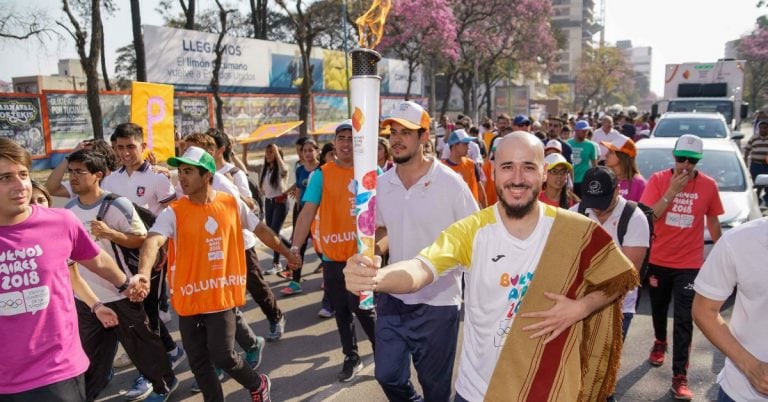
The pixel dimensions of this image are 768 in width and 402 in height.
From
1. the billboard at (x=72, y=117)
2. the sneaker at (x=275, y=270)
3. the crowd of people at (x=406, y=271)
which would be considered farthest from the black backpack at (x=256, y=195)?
the billboard at (x=72, y=117)

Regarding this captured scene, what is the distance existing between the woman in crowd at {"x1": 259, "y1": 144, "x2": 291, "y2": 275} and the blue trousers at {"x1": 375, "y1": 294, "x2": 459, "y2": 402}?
4805 millimetres

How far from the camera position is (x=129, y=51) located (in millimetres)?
37031

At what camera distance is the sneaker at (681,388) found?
445cm

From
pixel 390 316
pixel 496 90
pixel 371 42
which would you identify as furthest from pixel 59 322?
pixel 496 90

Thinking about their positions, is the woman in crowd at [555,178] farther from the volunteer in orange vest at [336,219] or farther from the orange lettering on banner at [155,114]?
the orange lettering on banner at [155,114]

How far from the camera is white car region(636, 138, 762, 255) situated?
711cm

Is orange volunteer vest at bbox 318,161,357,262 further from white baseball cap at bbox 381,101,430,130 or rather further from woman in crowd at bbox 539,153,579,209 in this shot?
woman in crowd at bbox 539,153,579,209

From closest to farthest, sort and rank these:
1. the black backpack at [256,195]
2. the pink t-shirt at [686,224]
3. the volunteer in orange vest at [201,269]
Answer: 1. the volunteer in orange vest at [201,269]
2. the pink t-shirt at [686,224]
3. the black backpack at [256,195]

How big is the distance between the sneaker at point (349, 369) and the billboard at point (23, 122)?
1804 cm

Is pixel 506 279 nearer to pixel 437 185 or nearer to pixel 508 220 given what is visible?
pixel 508 220

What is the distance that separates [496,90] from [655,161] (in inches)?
2118

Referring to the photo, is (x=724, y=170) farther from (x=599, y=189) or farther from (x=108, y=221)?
(x=108, y=221)

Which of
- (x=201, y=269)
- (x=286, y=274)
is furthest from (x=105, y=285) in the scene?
(x=286, y=274)

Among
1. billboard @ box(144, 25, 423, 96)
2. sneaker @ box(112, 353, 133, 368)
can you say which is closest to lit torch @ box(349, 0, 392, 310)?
sneaker @ box(112, 353, 133, 368)
